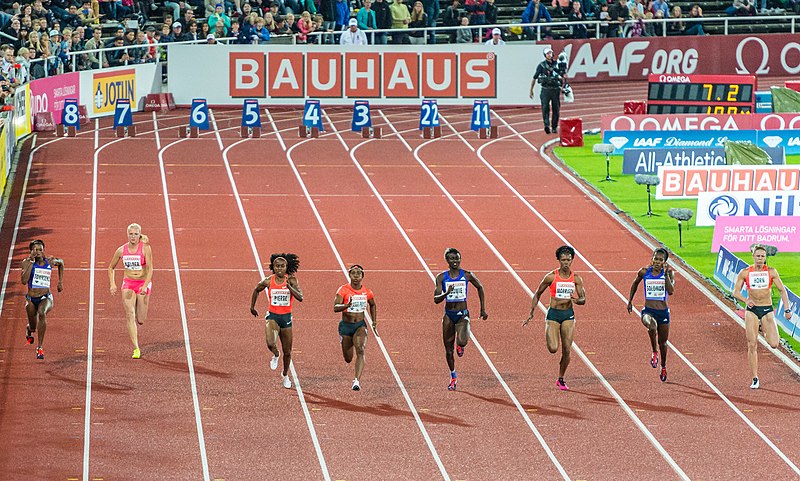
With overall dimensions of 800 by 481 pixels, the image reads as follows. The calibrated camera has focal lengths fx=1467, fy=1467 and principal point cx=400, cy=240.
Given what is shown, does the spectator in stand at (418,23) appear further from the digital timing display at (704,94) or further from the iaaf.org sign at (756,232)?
the iaaf.org sign at (756,232)

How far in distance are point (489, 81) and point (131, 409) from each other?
2262 cm

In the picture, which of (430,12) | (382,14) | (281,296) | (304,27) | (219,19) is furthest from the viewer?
(430,12)

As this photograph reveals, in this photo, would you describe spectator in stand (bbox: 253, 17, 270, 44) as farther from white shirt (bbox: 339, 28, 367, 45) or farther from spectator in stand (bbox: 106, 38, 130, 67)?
spectator in stand (bbox: 106, 38, 130, 67)

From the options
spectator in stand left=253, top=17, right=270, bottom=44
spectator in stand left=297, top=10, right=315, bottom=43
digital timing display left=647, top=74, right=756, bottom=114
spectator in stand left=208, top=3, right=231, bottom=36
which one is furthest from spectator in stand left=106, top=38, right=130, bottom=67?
digital timing display left=647, top=74, right=756, bottom=114

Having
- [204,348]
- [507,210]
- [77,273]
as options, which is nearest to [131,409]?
[204,348]

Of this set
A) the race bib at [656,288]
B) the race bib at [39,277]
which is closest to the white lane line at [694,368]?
the race bib at [656,288]

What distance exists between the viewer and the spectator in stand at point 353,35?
36406 mm

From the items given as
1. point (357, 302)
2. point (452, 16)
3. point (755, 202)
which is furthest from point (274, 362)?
point (452, 16)

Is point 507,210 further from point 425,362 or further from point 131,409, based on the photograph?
point 131,409

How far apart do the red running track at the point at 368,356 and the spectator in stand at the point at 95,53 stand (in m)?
5.97

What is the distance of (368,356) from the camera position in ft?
55.7

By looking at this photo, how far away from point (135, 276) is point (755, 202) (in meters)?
11.5

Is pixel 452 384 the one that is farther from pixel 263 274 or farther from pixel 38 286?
pixel 263 274

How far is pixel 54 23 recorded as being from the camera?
110ft
